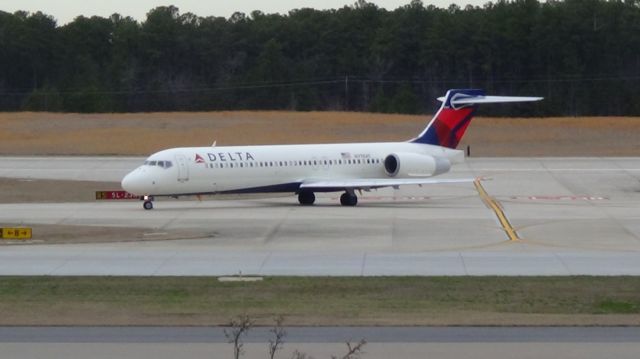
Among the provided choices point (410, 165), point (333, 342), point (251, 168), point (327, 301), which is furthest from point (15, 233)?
point (410, 165)

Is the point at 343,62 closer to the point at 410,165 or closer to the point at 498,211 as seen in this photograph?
the point at 410,165

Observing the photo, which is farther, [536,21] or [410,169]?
[536,21]

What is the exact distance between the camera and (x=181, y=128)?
84812 mm

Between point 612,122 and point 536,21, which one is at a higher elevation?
point 536,21

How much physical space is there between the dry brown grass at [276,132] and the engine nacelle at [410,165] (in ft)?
100

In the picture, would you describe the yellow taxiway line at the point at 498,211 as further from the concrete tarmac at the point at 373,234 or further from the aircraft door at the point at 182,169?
the aircraft door at the point at 182,169

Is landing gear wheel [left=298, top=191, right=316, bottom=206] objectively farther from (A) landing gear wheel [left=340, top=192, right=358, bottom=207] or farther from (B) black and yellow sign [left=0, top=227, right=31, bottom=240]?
(B) black and yellow sign [left=0, top=227, right=31, bottom=240]

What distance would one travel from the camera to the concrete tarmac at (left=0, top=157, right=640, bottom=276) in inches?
939

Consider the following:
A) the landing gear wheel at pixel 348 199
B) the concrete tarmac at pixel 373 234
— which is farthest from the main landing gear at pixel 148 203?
the landing gear wheel at pixel 348 199

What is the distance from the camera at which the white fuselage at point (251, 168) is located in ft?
125

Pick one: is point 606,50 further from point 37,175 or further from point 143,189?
point 143,189
